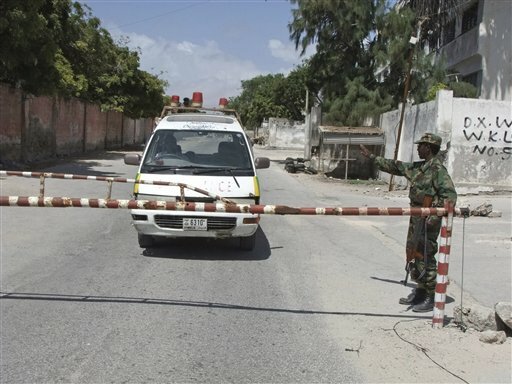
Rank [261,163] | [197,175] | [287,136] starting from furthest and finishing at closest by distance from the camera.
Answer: [287,136] < [261,163] < [197,175]

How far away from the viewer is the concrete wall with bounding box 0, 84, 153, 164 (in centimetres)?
1950

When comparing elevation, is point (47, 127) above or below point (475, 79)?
below

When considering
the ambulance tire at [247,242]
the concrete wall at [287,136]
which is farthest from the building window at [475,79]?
the concrete wall at [287,136]

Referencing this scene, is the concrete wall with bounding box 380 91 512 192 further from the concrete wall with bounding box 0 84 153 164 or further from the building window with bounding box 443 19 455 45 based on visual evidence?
the concrete wall with bounding box 0 84 153 164

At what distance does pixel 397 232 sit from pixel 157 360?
7.63 metres

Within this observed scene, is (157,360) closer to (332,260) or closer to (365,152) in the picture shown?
(365,152)

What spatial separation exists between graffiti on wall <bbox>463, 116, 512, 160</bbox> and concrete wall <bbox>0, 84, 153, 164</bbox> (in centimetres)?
1486

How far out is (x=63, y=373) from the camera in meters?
3.87

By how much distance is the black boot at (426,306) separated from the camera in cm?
561

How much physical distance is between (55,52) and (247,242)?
12.6m

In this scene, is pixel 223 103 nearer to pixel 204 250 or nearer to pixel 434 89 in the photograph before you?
pixel 204 250

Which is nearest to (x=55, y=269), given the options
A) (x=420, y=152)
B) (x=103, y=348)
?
(x=103, y=348)

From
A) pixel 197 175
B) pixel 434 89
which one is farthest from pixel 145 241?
pixel 434 89

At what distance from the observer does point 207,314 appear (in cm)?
525
